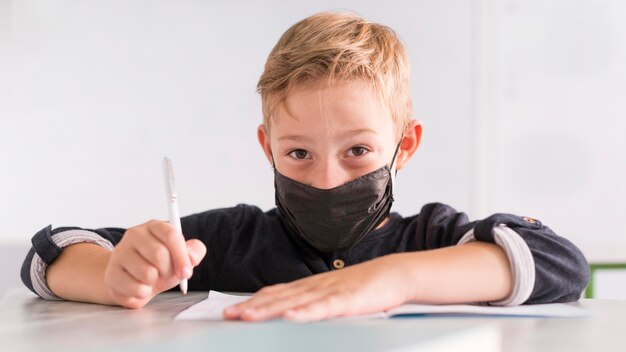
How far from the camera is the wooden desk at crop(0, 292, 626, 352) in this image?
0.67 metres

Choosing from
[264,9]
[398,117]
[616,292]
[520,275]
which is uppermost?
[264,9]

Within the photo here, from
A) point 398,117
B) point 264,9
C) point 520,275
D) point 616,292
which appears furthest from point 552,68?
point 520,275

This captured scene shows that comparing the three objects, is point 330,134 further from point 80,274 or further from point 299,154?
point 80,274

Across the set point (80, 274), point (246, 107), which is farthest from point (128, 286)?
point (246, 107)

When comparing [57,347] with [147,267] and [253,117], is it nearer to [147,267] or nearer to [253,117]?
[147,267]

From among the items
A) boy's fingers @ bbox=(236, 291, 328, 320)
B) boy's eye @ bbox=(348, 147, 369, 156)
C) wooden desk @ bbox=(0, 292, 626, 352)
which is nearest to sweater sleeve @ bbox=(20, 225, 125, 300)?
wooden desk @ bbox=(0, 292, 626, 352)

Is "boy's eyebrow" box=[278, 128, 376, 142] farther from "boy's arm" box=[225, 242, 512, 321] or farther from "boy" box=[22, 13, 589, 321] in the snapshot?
"boy's arm" box=[225, 242, 512, 321]

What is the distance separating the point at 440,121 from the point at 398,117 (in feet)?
6.51

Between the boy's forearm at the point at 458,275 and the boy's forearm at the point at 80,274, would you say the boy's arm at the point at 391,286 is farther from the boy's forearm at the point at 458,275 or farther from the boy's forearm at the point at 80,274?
the boy's forearm at the point at 80,274

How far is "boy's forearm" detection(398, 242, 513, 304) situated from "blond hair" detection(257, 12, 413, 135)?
18.8 inches

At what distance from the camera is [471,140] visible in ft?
11.5

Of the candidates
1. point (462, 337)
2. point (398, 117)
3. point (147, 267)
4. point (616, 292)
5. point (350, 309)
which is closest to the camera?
point (462, 337)

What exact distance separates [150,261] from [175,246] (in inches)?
2.2

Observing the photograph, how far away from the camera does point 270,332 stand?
0.73 m
